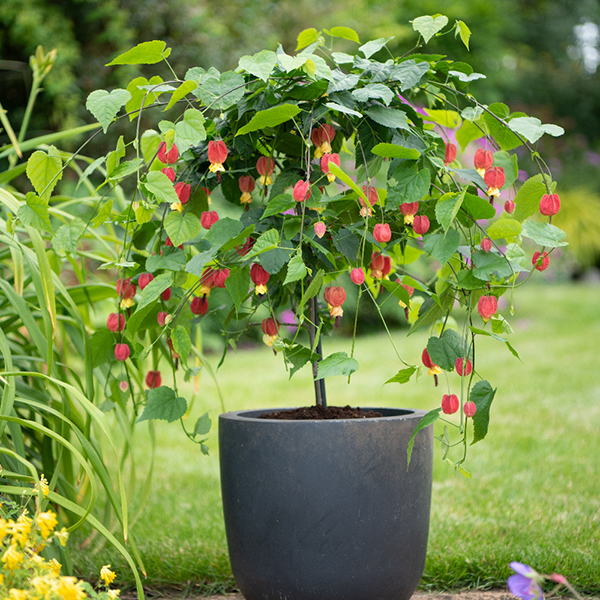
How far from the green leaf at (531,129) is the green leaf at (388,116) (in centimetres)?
15

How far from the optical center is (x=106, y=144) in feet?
15.7

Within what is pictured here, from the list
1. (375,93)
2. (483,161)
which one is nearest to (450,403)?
(483,161)

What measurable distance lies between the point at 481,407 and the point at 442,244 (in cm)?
25

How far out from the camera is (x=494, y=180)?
898 mm

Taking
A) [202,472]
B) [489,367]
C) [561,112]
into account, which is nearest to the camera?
[202,472]

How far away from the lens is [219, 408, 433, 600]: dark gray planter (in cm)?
101

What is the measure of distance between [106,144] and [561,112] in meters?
8.71

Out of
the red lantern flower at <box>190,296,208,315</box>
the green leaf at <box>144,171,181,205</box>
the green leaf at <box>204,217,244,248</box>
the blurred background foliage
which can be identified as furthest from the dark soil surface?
the blurred background foliage

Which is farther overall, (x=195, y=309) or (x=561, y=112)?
(x=561, y=112)

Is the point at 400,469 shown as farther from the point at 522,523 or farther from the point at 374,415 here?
the point at 522,523

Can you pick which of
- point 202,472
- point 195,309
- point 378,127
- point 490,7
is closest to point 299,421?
point 195,309

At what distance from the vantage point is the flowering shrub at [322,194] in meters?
0.87

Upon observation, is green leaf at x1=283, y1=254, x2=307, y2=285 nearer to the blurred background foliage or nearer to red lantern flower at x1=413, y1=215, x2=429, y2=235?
red lantern flower at x1=413, y1=215, x2=429, y2=235

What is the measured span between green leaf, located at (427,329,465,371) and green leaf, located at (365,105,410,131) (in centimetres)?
33
